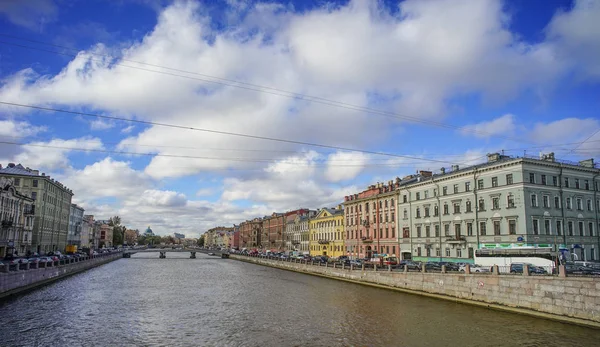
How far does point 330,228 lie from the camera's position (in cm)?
9769

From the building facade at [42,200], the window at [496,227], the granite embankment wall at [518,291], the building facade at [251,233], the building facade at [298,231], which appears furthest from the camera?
the building facade at [251,233]

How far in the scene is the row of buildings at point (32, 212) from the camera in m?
71.6

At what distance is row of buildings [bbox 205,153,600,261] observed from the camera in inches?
1937

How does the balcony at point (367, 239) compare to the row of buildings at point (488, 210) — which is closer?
the row of buildings at point (488, 210)

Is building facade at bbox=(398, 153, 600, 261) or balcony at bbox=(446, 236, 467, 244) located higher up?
building facade at bbox=(398, 153, 600, 261)

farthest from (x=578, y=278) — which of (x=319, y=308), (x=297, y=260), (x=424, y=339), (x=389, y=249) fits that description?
(x=297, y=260)

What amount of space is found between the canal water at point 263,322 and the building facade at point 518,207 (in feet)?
58.2

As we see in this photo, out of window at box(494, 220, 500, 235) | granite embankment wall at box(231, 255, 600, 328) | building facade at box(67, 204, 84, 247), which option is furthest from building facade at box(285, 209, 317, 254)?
granite embankment wall at box(231, 255, 600, 328)

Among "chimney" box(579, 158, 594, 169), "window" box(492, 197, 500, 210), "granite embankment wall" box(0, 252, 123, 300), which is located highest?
"chimney" box(579, 158, 594, 169)

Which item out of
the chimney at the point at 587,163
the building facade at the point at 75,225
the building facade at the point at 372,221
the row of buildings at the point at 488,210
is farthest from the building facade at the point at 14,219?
the chimney at the point at 587,163

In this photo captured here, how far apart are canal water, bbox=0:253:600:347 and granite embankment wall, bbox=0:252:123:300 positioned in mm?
1145

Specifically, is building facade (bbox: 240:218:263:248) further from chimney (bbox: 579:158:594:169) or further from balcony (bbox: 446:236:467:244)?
chimney (bbox: 579:158:594:169)

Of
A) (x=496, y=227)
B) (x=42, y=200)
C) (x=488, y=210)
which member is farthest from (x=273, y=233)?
(x=496, y=227)

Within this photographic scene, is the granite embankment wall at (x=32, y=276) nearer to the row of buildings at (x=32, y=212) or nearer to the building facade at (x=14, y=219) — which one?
the building facade at (x=14, y=219)
